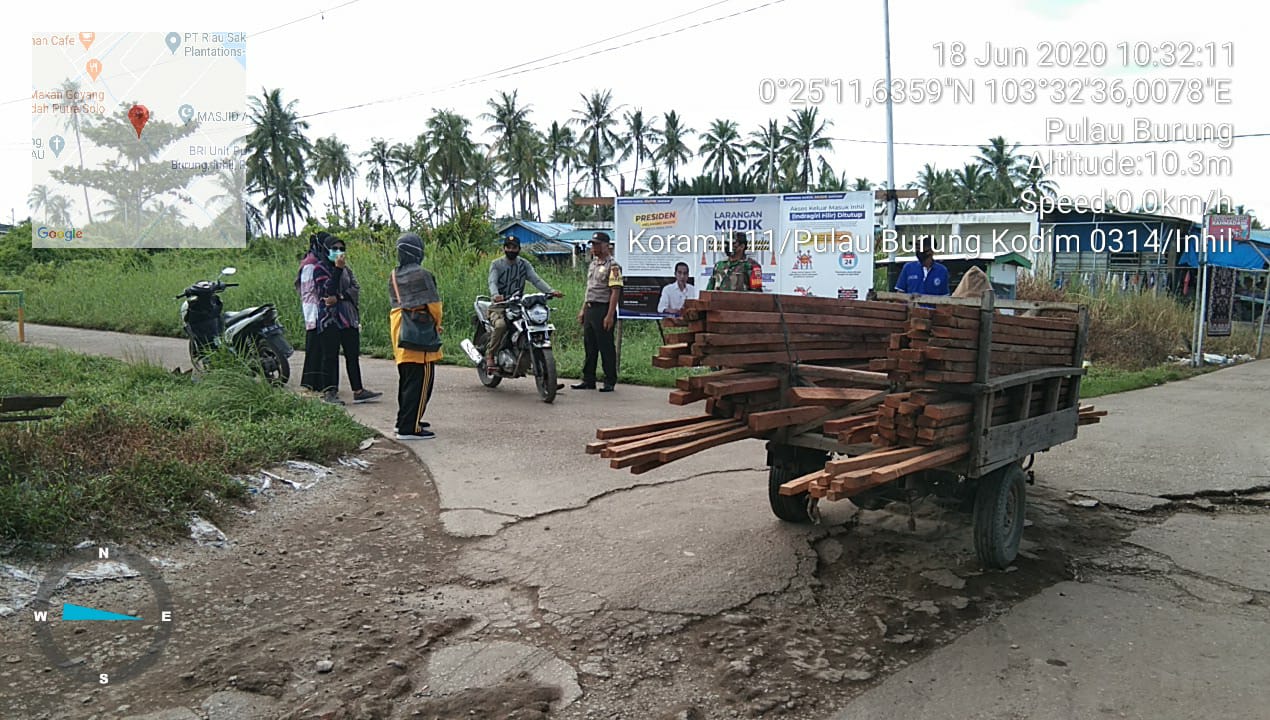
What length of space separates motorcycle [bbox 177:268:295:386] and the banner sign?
140 inches

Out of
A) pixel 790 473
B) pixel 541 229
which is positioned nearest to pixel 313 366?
pixel 790 473

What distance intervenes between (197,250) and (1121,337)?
2181 centimetres

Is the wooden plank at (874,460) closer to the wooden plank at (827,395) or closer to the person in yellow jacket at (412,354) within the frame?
the wooden plank at (827,395)

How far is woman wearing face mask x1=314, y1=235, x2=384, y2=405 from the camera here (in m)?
8.22

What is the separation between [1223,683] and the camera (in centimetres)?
317

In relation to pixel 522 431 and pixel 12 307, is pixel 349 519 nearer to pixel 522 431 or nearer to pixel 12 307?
pixel 522 431

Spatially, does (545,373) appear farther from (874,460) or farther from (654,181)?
(654,181)

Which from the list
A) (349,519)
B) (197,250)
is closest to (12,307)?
(197,250)

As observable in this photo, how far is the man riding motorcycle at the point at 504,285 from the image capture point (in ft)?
29.2

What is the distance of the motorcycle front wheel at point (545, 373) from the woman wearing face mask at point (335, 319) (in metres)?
1.59

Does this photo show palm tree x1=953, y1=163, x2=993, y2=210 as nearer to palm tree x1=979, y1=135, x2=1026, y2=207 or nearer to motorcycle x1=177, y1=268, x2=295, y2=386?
palm tree x1=979, y1=135, x2=1026, y2=207

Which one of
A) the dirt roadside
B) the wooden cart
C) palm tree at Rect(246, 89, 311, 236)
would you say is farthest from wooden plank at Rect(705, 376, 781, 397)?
palm tree at Rect(246, 89, 311, 236)

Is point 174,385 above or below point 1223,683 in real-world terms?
above

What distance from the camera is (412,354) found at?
22.7ft
